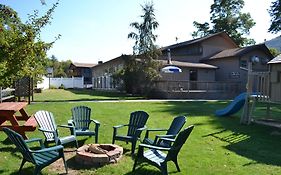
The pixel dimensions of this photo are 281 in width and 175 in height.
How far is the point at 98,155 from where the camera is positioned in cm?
652

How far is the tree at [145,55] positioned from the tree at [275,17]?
18.5 metres

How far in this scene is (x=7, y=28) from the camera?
732 centimetres

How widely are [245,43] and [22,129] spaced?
5392 cm

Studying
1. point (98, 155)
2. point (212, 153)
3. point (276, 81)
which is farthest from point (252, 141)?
point (98, 155)

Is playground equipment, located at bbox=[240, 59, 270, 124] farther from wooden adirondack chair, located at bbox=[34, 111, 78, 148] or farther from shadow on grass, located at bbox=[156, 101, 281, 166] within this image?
wooden adirondack chair, located at bbox=[34, 111, 78, 148]

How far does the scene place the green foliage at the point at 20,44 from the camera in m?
6.65

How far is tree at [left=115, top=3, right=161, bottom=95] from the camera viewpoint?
2817 cm

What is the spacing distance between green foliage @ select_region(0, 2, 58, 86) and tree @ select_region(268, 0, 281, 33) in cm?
3728

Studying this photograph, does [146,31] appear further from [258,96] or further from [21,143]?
[21,143]

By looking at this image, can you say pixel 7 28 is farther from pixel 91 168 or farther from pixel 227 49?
pixel 227 49

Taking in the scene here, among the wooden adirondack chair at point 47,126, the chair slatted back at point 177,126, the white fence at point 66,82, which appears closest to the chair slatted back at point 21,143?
the wooden adirondack chair at point 47,126

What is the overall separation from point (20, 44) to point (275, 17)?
1540 inches

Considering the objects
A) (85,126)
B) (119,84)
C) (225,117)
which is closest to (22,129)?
(85,126)

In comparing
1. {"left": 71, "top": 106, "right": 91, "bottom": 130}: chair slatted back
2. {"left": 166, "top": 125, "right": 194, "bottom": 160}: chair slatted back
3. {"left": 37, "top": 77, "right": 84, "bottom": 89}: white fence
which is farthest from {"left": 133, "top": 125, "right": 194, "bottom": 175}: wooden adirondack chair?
{"left": 37, "top": 77, "right": 84, "bottom": 89}: white fence
